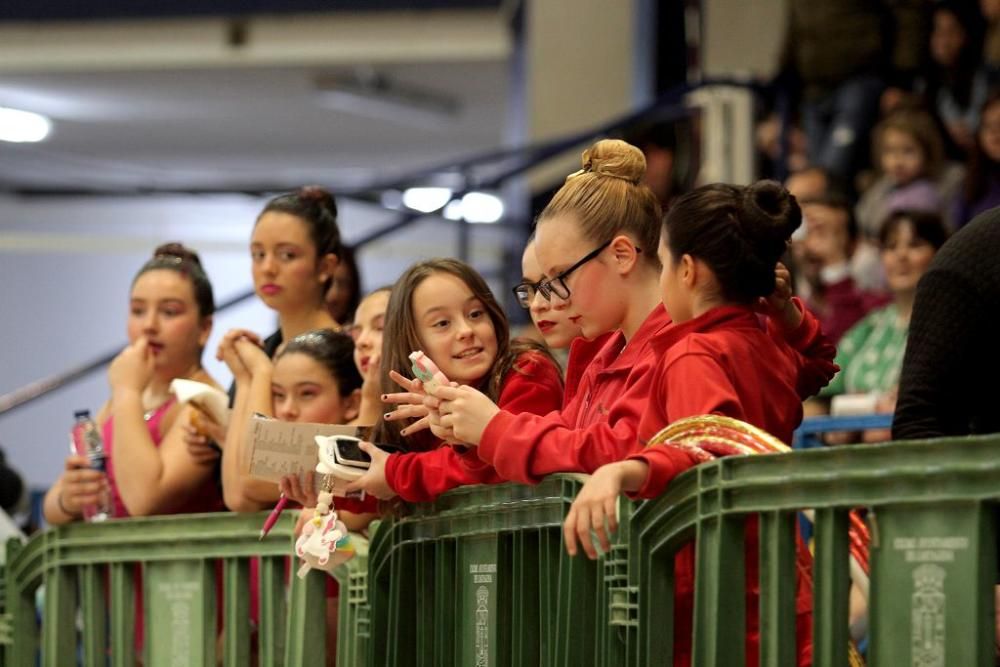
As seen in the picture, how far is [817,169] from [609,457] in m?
4.88

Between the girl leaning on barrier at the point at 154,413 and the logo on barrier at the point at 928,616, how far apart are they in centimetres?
248

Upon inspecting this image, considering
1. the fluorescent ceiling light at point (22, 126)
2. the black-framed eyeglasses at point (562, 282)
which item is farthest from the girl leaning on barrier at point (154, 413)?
the fluorescent ceiling light at point (22, 126)

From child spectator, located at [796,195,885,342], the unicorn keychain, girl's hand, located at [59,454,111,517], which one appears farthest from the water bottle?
child spectator, located at [796,195,885,342]

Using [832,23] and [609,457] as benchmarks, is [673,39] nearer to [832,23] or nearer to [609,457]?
[832,23]

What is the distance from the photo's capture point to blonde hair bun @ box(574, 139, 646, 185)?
3.27 metres

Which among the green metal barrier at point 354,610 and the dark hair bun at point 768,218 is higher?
the dark hair bun at point 768,218

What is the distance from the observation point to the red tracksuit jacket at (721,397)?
2561 millimetres

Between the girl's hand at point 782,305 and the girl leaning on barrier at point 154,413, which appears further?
the girl leaning on barrier at point 154,413

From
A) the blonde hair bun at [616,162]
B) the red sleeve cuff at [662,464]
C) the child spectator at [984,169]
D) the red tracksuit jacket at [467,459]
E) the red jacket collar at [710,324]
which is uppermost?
the child spectator at [984,169]

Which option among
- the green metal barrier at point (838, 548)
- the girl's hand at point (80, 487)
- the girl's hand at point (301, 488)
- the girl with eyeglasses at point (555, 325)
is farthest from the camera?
the girl's hand at point (80, 487)

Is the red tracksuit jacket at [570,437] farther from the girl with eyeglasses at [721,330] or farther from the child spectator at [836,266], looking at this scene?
the child spectator at [836,266]

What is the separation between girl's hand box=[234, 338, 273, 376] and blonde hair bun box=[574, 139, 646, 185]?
1185 mm

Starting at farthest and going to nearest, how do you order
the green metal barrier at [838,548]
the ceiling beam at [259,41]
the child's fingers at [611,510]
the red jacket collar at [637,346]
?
the ceiling beam at [259,41], the red jacket collar at [637,346], the child's fingers at [611,510], the green metal barrier at [838,548]

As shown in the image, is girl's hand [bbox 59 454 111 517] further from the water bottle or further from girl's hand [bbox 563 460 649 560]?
girl's hand [bbox 563 460 649 560]
